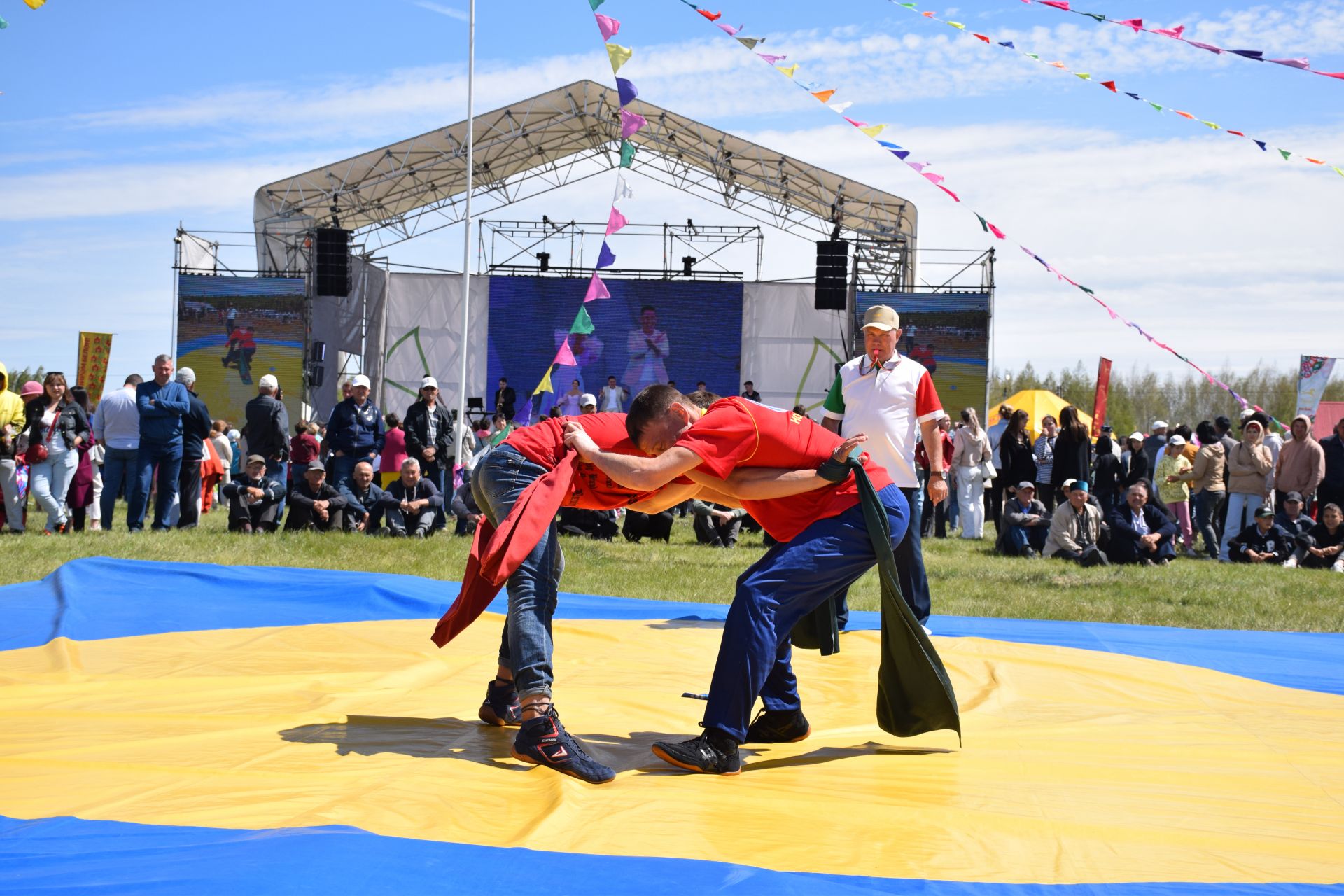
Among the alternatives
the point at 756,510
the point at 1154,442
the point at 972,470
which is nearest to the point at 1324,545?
the point at 1154,442

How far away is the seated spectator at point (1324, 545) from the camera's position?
1080 centimetres

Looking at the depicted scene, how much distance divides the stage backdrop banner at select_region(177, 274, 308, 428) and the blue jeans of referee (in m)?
19.1

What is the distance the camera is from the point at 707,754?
3.33 meters

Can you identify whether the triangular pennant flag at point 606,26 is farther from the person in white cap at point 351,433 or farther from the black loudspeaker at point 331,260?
the black loudspeaker at point 331,260

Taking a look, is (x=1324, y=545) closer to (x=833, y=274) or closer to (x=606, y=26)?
(x=606, y=26)

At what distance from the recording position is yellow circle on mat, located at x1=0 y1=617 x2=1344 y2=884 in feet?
8.78

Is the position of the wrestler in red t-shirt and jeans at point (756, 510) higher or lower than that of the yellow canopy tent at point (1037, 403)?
lower

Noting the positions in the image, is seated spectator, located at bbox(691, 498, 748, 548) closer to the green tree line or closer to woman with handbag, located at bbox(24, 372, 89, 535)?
woman with handbag, located at bbox(24, 372, 89, 535)

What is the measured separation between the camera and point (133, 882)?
2.21 meters

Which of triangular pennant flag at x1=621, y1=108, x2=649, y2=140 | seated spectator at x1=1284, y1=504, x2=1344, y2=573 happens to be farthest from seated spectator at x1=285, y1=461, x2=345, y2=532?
seated spectator at x1=1284, y1=504, x2=1344, y2=573

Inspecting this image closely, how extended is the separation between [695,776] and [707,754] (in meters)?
0.07

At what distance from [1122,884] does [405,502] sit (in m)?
8.79

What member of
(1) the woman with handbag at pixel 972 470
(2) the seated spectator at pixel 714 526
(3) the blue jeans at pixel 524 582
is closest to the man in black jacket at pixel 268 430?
(2) the seated spectator at pixel 714 526

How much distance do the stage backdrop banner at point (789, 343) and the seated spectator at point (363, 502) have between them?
1114 cm
